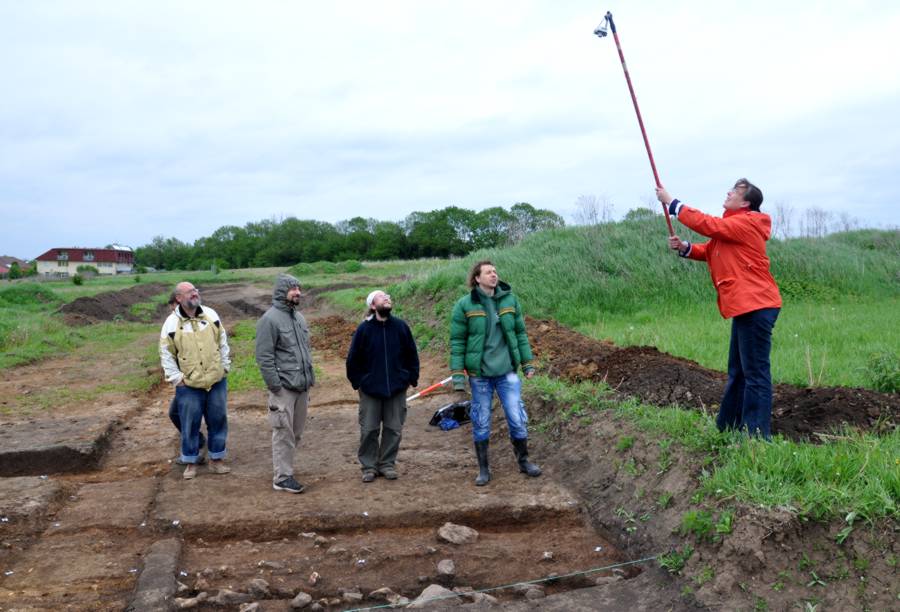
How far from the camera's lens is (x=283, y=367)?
664 centimetres

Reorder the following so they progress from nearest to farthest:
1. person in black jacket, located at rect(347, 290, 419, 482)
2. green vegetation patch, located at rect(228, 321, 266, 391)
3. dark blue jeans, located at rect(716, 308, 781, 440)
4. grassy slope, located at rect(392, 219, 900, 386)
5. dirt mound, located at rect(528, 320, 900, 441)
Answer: dark blue jeans, located at rect(716, 308, 781, 440) < dirt mound, located at rect(528, 320, 900, 441) < person in black jacket, located at rect(347, 290, 419, 482) < grassy slope, located at rect(392, 219, 900, 386) < green vegetation patch, located at rect(228, 321, 266, 391)

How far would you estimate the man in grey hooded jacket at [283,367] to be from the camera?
6559mm

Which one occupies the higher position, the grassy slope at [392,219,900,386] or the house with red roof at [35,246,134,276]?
the house with red roof at [35,246,134,276]

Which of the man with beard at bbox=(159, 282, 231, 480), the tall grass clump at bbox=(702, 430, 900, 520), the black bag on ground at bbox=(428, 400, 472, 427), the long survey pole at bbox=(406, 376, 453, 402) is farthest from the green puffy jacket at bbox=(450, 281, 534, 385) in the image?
the long survey pole at bbox=(406, 376, 453, 402)

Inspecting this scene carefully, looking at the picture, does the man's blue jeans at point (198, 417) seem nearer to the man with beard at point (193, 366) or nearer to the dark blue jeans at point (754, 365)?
the man with beard at point (193, 366)

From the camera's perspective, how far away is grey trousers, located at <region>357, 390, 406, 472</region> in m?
6.94

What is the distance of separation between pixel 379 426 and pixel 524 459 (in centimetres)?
144

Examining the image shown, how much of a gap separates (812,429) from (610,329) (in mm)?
7540

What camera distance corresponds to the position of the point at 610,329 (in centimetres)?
1367

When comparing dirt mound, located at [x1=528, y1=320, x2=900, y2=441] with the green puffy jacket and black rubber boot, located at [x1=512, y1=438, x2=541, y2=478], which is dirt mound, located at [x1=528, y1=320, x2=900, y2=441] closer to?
black rubber boot, located at [x1=512, y1=438, x2=541, y2=478]

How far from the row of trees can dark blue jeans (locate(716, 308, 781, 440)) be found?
37.3 meters

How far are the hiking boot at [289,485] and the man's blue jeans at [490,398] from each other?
66.1 inches

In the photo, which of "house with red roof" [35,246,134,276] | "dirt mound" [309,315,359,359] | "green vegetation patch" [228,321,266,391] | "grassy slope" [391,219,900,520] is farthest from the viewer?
"house with red roof" [35,246,134,276]

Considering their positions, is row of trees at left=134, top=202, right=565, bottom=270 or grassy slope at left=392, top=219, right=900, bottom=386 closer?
grassy slope at left=392, top=219, right=900, bottom=386
